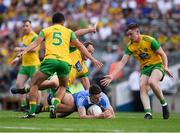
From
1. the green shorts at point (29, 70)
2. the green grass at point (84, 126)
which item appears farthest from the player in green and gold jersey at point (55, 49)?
the green shorts at point (29, 70)

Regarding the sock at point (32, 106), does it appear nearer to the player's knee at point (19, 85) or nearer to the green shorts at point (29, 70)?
the player's knee at point (19, 85)

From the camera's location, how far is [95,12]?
1369 inches

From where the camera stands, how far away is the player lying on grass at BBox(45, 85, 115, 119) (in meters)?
18.1

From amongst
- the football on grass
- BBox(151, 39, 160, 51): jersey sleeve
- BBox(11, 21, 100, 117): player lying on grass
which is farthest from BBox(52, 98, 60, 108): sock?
BBox(151, 39, 160, 51): jersey sleeve

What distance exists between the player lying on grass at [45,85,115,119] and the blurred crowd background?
36.4 feet

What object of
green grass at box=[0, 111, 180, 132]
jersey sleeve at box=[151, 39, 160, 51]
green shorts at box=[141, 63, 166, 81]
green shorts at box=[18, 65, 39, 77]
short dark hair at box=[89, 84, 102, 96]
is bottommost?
green grass at box=[0, 111, 180, 132]

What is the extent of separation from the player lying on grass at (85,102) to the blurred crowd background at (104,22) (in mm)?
11096

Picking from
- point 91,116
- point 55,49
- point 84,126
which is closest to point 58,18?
point 55,49

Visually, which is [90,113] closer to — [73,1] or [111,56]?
[111,56]

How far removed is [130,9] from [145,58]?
15299 mm

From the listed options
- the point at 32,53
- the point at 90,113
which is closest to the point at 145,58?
the point at 90,113

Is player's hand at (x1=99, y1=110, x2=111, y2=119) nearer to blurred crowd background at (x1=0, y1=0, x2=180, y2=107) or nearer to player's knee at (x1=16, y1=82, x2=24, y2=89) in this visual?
player's knee at (x1=16, y1=82, x2=24, y2=89)

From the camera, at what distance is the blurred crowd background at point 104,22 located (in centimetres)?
3081

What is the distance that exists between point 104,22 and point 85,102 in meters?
15.4
